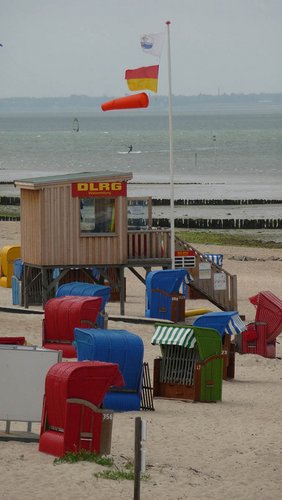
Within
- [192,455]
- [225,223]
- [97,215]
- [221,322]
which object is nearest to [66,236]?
[97,215]

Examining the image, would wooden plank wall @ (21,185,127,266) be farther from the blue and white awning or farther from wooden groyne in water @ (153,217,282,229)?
wooden groyne in water @ (153,217,282,229)

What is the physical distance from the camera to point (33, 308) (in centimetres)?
3222

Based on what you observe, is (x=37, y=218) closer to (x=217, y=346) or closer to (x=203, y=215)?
(x=217, y=346)

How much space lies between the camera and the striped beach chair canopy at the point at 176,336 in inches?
846

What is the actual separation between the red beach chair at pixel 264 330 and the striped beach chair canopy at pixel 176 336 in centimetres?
558

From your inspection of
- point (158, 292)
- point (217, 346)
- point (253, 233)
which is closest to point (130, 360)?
point (217, 346)

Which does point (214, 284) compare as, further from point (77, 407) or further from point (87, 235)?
point (77, 407)

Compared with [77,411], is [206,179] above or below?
above

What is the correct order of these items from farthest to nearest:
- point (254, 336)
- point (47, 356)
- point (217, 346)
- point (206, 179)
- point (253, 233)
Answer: point (206, 179) < point (253, 233) < point (254, 336) < point (217, 346) < point (47, 356)

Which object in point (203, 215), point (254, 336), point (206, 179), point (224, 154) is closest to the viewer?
point (254, 336)

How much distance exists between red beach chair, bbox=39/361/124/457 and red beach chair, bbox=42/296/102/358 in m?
8.26

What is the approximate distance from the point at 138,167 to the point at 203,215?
6707 cm

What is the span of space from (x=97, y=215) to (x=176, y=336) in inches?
409

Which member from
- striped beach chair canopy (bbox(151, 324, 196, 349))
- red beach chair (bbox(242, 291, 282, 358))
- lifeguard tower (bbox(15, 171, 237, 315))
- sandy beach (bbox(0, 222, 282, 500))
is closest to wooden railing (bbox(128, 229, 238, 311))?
lifeguard tower (bbox(15, 171, 237, 315))
